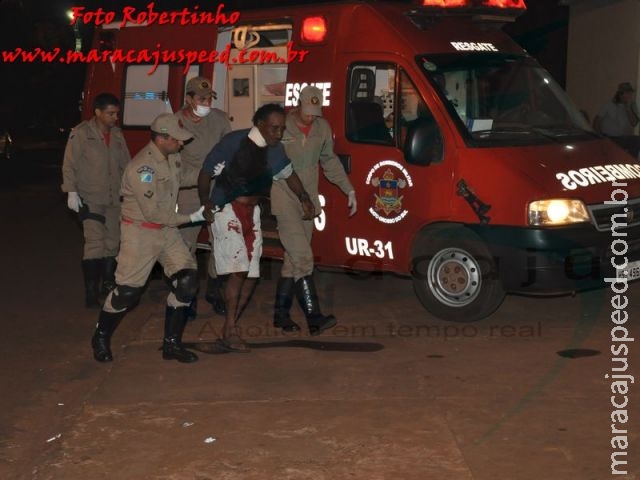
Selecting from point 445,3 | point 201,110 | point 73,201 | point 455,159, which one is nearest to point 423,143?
point 455,159

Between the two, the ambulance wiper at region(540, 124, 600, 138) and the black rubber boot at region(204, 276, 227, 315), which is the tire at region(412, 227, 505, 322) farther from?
the black rubber boot at region(204, 276, 227, 315)

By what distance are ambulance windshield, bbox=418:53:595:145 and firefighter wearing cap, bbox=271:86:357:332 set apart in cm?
100

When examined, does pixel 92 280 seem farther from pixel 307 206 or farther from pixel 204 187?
pixel 307 206

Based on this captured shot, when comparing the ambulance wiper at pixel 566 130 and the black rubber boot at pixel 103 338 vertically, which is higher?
the ambulance wiper at pixel 566 130

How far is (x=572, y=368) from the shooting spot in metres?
7.62

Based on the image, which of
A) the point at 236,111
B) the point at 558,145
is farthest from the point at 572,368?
the point at 236,111

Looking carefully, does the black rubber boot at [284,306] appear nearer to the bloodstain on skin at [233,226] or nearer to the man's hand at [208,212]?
the bloodstain on skin at [233,226]

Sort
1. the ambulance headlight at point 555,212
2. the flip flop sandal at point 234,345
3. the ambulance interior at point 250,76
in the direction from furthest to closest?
1. the ambulance interior at point 250,76
2. the ambulance headlight at point 555,212
3. the flip flop sandal at point 234,345

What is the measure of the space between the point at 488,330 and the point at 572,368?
4.11ft

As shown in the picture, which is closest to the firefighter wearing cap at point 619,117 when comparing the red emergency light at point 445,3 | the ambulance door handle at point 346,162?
the red emergency light at point 445,3

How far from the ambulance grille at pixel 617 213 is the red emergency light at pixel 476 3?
6.88 ft

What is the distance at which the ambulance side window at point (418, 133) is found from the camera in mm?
8664

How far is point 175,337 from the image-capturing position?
8.05 metres

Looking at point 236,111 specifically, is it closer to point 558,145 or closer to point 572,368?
point 558,145
